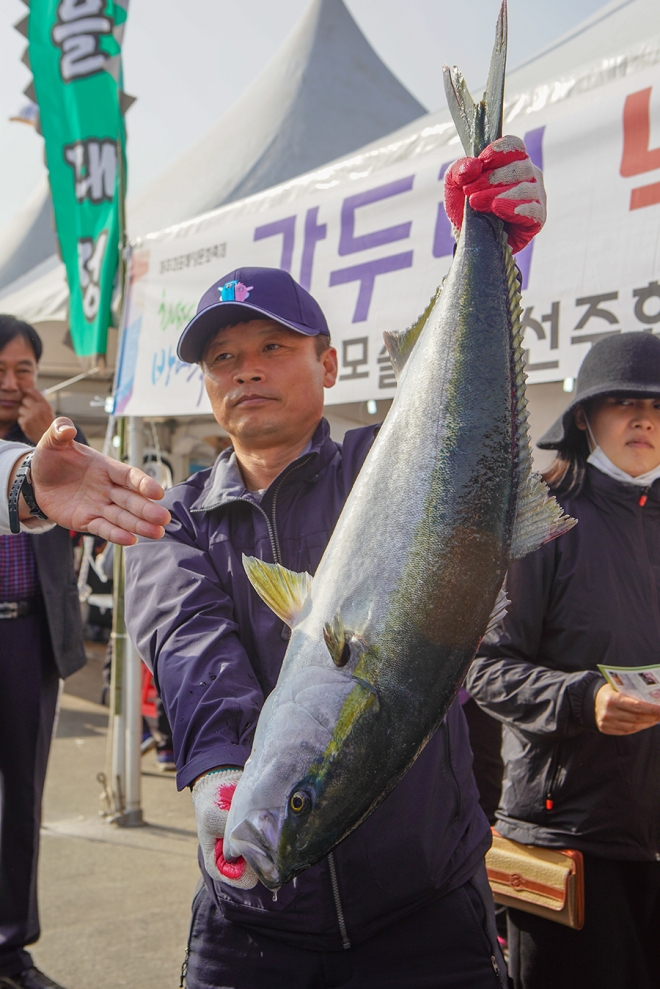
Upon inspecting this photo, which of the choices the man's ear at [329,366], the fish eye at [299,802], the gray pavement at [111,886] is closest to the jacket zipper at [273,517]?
the man's ear at [329,366]

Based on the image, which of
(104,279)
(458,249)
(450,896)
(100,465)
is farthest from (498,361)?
(104,279)

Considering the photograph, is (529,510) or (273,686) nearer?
(529,510)

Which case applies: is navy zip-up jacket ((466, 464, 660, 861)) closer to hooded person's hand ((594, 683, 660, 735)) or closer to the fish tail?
hooded person's hand ((594, 683, 660, 735))

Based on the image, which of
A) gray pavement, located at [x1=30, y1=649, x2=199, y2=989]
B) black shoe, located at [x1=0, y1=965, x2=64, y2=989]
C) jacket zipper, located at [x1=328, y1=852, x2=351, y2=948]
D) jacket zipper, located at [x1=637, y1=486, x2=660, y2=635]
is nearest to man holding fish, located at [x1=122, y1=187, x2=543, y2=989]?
jacket zipper, located at [x1=328, y1=852, x2=351, y2=948]

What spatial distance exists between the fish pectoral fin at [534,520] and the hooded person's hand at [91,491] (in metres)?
0.56

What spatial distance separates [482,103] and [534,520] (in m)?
0.73

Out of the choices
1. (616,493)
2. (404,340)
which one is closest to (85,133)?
(616,493)

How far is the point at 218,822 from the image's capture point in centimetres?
113

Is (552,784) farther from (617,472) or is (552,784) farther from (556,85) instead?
(556,85)

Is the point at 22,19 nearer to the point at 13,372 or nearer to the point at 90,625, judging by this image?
the point at 13,372

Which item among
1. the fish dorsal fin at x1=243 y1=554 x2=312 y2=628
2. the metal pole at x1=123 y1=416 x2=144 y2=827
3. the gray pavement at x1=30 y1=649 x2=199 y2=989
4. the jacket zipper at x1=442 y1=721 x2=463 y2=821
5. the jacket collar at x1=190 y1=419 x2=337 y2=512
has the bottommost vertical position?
the gray pavement at x1=30 y1=649 x2=199 y2=989

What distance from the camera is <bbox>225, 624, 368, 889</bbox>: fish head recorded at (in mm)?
1020

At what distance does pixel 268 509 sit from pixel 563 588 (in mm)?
911

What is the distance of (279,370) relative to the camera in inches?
61.4
